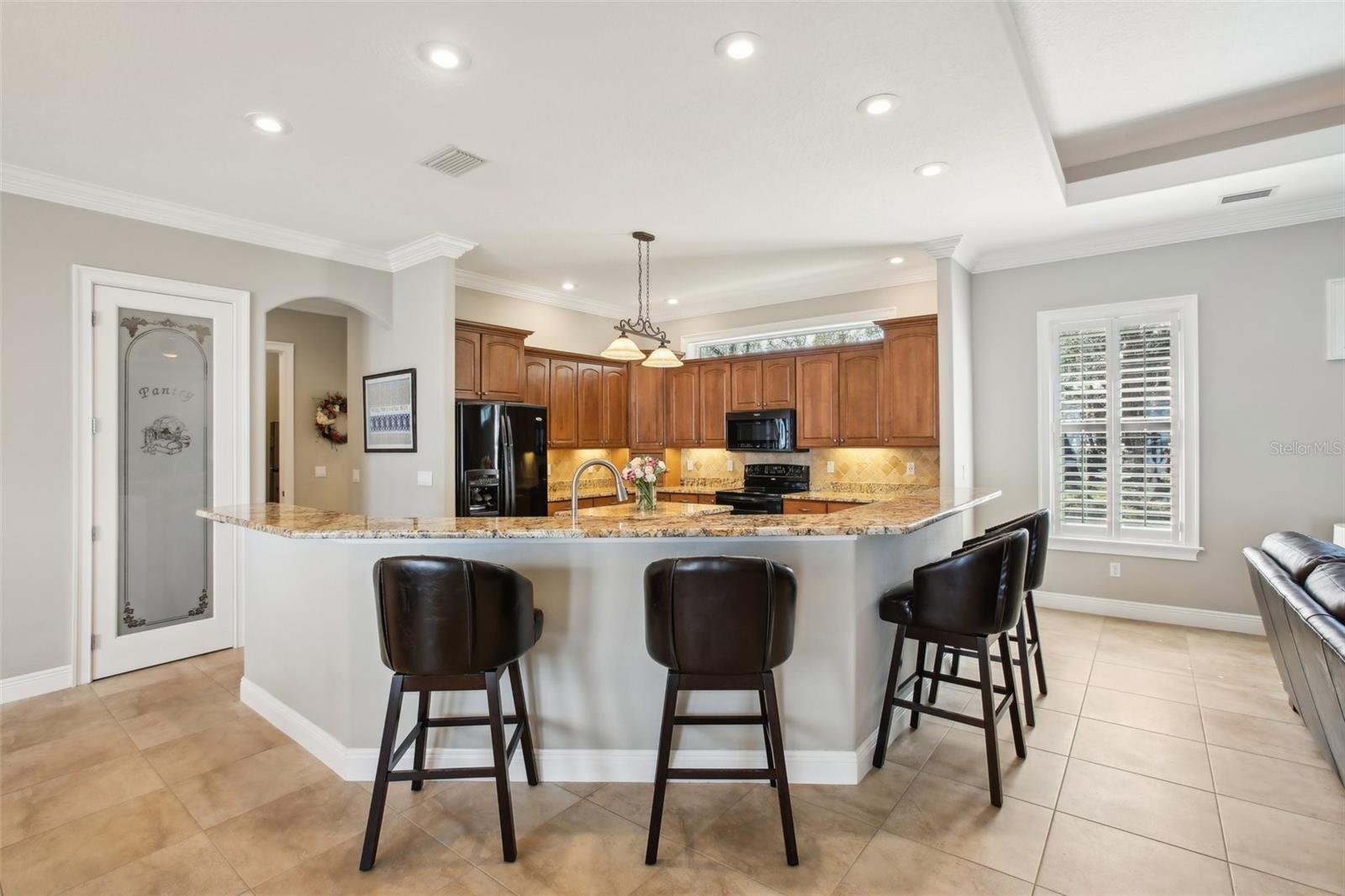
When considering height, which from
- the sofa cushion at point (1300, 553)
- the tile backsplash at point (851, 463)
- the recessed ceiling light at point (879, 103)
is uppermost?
the recessed ceiling light at point (879, 103)

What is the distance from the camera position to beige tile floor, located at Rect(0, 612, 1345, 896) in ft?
6.24

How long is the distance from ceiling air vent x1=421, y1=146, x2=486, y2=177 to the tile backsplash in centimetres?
392

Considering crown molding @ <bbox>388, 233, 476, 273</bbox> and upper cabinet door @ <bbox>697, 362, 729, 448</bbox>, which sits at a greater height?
crown molding @ <bbox>388, 233, 476, 273</bbox>

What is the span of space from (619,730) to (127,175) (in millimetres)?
3839

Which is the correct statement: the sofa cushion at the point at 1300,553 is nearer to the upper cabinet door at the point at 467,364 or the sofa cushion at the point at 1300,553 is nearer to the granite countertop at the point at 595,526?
the granite countertop at the point at 595,526

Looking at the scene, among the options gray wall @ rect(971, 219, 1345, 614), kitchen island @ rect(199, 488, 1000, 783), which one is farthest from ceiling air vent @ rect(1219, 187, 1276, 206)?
kitchen island @ rect(199, 488, 1000, 783)

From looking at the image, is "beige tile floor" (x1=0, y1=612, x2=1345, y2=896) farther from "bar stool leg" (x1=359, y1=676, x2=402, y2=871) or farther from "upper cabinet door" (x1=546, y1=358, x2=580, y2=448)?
"upper cabinet door" (x1=546, y1=358, x2=580, y2=448)

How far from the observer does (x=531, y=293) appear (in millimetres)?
5977

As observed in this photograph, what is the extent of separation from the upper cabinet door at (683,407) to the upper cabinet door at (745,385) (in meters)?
0.41

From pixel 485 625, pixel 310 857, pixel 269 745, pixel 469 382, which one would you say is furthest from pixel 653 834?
pixel 469 382

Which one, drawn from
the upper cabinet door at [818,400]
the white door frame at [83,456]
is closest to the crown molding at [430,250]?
the white door frame at [83,456]

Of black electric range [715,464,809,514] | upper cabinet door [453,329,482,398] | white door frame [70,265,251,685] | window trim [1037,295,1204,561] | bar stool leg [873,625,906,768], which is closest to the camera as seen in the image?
bar stool leg [873,625,906,768]

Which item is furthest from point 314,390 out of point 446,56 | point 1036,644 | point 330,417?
point 1036,644

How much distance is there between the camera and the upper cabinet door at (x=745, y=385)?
613cm
